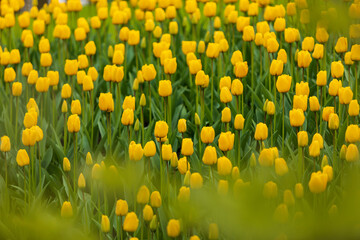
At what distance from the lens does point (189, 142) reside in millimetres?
2553

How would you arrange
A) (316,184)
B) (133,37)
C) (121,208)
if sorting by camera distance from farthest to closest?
(133,37) → (121,208) → (316,184)

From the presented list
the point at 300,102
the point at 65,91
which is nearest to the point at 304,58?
the point at 300,102

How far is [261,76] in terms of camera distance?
172 inches

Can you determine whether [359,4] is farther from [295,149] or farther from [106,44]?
[106,44]

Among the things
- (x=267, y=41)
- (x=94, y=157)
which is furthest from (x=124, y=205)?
(x=267, y=41)

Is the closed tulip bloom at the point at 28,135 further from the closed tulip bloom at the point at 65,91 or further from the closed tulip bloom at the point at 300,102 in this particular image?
the closed tulip bloom at the point at 300,102

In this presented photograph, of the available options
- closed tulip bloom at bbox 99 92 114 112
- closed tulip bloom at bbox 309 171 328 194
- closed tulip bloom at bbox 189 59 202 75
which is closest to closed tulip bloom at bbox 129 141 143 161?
closed tulip bloom at bbox 99 92 114 112

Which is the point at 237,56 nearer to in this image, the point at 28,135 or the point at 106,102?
the point at 106,102

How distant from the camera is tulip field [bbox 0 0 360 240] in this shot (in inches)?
36.2

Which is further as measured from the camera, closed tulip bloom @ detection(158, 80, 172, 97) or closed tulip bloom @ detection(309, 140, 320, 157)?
closed tulip bloom @ detection(158, 80, 172, 97)

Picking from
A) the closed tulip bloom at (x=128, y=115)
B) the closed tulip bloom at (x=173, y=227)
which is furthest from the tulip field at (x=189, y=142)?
the closed tulip bloom at (x=128, y=115)

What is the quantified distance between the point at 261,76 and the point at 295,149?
91 centimetres

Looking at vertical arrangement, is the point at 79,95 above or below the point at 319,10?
below

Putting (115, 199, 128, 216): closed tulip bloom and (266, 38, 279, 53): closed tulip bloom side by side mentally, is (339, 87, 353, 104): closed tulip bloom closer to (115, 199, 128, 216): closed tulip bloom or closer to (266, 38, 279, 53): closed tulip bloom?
(266, 38, 279, 53): closed tulip bloom
